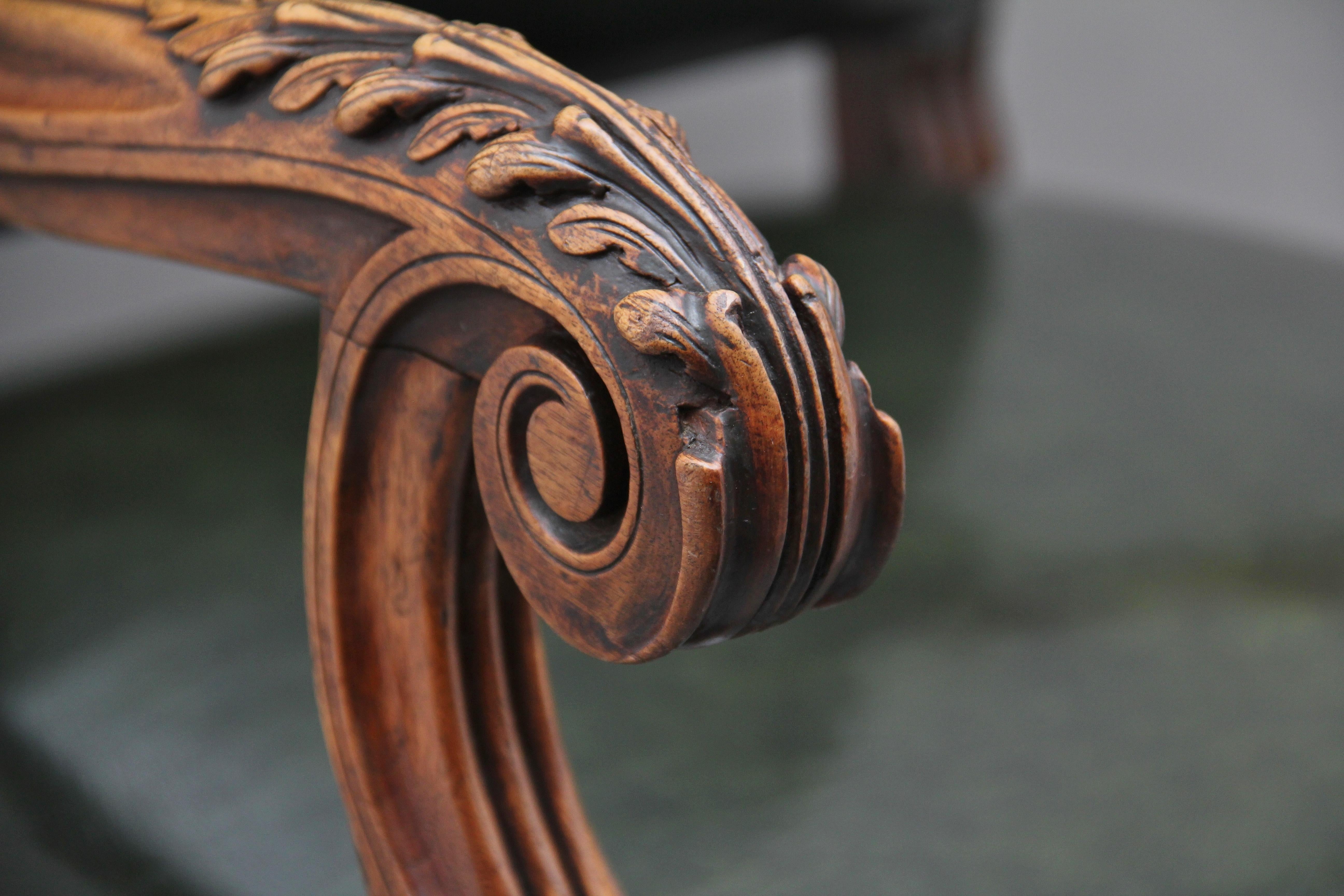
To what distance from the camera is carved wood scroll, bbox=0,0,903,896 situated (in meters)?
0.21

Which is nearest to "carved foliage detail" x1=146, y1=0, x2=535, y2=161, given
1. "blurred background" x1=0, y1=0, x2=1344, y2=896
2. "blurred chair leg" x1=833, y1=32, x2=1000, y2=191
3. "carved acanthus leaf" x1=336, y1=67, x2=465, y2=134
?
"carved acanthus leaf" x1=336, y1=67, x2=465, y2=134

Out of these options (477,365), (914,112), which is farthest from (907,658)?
(914,112)

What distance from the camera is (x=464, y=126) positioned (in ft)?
0.75

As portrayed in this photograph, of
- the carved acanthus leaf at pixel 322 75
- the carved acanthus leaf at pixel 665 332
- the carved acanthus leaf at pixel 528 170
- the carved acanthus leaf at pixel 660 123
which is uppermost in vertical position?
the carved acanthus leaf at pixel 322 75

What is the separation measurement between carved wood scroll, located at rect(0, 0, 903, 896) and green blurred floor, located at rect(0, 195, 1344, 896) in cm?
9

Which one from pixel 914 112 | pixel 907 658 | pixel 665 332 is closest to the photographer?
pixel 665 332

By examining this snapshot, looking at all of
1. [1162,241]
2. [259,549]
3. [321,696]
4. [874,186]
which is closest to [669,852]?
[321,696]

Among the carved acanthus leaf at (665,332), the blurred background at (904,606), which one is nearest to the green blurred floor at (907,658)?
the blurred background at (904,606)

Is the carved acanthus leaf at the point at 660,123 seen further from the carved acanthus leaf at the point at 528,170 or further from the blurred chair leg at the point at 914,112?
the blurred chair leg at the point at 914,112

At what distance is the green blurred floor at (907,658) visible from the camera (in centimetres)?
36

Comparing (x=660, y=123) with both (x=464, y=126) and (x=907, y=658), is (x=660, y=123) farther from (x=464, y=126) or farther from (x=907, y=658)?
(x=907, y=658)

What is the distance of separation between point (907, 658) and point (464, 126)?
28cm

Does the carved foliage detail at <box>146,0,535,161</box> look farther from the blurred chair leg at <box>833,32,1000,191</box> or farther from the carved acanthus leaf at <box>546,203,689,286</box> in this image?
the blurred chair leg at <box>833,32,1000,191</box>

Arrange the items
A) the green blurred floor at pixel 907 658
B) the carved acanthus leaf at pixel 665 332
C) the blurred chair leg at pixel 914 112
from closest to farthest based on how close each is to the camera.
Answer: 1. the carved acanthus leaf at pixel 665 332
2. the green blurred floor at pixel 907 658
3. the blurred chair leg at pixel 914 112
